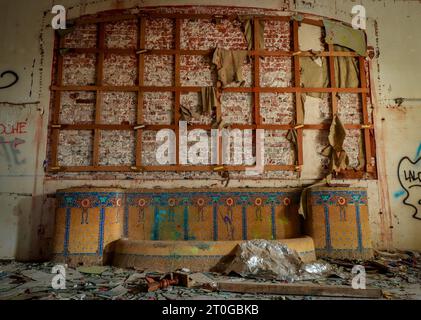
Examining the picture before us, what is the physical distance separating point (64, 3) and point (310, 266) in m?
5.88

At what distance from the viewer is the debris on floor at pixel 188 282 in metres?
2.95

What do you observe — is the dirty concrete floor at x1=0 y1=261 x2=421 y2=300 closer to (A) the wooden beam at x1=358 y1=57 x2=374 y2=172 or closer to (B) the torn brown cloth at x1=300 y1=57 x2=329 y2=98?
(A) the wooden beam at x1=358 y1=57 x2=374 y2=172

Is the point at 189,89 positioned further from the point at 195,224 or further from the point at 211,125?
the point at 195,224

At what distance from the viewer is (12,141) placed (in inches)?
205

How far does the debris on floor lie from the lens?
2947 mm

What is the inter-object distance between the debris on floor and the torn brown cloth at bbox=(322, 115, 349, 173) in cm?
153

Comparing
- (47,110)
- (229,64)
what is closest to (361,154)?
(229,64)

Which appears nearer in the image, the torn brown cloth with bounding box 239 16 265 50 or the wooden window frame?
the wooden window frame

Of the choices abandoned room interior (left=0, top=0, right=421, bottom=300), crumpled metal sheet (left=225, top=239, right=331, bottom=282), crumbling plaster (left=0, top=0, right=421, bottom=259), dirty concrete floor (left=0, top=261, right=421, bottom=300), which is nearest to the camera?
dirty concrete floor (left=0, top=261, right=421, bottom=300)

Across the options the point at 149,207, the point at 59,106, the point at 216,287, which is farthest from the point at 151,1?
the point at 216,287

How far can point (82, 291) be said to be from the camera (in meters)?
3.08

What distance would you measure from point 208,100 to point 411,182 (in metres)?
3.66

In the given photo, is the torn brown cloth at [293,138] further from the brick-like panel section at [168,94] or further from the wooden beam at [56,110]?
the wooden beam at [56,110]

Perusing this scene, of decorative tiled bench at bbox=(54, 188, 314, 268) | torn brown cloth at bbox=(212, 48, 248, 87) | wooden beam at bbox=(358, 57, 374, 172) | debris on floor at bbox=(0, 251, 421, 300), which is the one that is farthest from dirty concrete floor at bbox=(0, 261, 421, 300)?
torn brown cloth at bbox=(212, 48, 248, 87)
